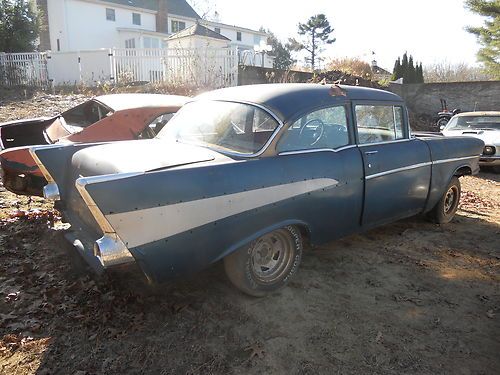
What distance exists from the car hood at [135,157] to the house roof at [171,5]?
32.0 meters

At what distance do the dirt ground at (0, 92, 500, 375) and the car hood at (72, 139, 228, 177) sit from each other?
806 mm

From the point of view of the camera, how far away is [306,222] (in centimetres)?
357

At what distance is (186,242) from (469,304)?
2.40 m

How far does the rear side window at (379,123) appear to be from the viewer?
4223mm

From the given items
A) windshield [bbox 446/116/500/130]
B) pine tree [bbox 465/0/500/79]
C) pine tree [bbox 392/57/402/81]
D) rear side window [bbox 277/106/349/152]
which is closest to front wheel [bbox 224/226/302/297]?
rear side window [bbox 277/106/349/152]

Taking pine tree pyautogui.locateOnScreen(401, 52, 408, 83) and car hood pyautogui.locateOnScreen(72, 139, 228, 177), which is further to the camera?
pine tree pyautogui.locateOnScreen(401, 52, 408, 83)

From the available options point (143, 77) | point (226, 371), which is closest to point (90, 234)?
point (226, 371)

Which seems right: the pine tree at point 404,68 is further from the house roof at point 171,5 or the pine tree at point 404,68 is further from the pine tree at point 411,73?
the house roof at point 171,5

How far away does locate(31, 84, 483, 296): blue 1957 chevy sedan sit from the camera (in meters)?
2.72

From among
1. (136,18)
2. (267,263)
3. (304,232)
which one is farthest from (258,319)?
(136,18)

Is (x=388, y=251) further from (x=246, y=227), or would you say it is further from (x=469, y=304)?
(x=246, y=227)

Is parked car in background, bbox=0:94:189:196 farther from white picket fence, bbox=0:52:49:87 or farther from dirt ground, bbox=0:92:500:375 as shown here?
white picket fence, bbox=0:52:49:87

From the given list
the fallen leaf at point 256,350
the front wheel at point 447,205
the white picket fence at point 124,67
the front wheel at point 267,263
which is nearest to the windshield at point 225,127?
the front wheel at point 267,263

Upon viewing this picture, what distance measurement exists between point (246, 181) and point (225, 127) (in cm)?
73
